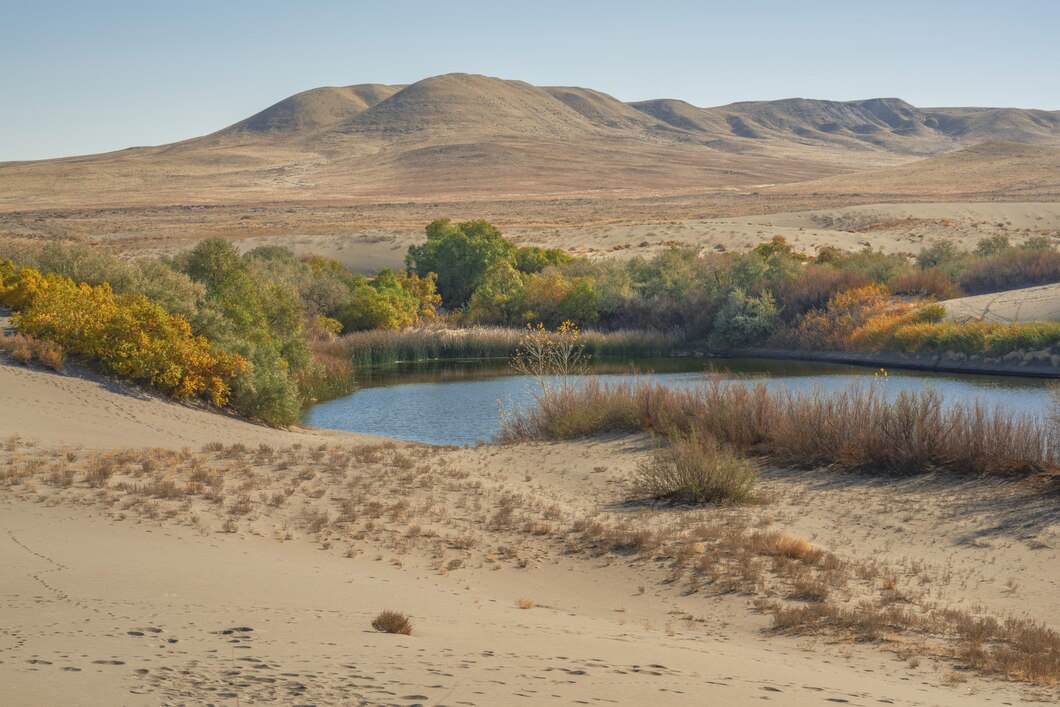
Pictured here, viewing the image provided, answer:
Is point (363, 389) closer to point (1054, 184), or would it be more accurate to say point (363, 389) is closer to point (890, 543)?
point (890, 543)

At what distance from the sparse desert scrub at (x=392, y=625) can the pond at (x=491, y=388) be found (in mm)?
15994

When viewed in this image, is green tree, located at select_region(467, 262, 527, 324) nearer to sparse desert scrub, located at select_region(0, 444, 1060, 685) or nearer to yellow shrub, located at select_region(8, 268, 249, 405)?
yellow shrub, located at select_region(8, 268, 249, 405)

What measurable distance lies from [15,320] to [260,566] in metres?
20.1

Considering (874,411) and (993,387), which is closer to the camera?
(874,411)

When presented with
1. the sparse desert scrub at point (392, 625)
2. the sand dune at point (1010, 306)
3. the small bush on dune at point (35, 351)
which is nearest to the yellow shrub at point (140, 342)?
the small bush on dune at point (35, 351)

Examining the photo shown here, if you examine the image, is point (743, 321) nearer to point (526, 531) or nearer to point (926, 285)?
point (926, 285)

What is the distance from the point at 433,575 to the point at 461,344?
35.3m

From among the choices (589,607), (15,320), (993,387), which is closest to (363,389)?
(15,320)

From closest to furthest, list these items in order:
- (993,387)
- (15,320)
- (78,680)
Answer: (78,680) → (15,320) → (993,387)

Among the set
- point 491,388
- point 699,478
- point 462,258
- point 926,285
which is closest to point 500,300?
point 462,258

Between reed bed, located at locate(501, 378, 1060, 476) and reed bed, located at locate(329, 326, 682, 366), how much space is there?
22.4 metres

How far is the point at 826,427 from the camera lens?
20.8m

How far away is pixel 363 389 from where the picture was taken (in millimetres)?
39500

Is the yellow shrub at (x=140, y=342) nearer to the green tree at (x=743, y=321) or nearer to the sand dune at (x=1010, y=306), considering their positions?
the green tree at (x=743, y=321)
